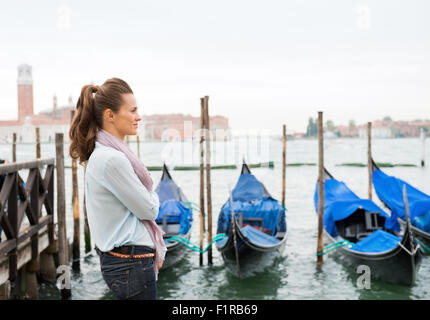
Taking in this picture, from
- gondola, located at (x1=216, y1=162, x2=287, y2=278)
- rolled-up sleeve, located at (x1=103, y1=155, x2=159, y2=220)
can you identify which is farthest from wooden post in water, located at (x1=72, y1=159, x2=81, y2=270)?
rolled-up sleeve, located at (x1=103, y1=155, x2=159, y2=220)

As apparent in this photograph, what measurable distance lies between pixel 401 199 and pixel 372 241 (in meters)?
2.07

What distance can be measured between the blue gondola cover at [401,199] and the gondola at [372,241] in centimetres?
42

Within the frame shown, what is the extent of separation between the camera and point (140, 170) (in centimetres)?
106

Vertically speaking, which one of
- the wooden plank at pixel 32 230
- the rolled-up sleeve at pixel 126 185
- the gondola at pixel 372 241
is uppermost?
the rolled-up sleeve at pixel 126 185

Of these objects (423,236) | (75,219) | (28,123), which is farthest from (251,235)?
(28,123)

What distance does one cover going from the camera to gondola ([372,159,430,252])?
5.86m

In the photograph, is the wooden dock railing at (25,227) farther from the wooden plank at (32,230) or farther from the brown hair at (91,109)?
the brown hair at (91,109)

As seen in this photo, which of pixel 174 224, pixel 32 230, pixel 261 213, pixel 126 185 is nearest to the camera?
pixel 126 185

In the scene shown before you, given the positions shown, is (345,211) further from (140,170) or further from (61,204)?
(140,170)

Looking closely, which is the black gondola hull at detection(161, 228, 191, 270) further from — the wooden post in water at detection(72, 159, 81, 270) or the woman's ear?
the woman's ear

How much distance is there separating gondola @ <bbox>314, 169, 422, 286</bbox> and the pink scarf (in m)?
3.89

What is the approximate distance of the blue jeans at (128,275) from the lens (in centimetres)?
107

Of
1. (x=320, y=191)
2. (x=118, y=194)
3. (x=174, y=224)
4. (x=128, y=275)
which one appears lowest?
(x=174, y=224)

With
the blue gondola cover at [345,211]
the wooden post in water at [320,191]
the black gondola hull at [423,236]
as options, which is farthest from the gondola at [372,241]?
the black gondola hull at [423,236]
